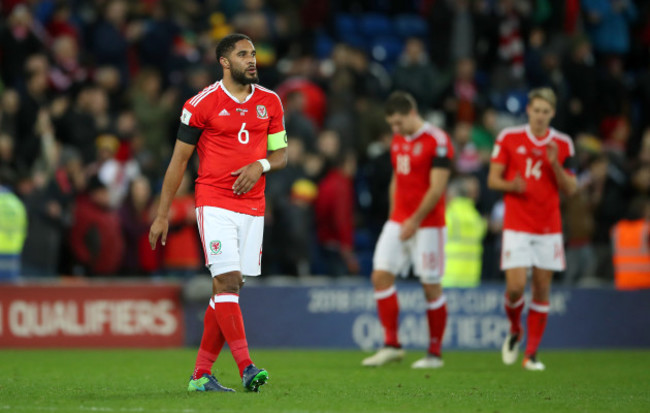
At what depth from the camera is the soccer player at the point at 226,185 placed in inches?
320

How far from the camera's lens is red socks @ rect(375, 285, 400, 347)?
11258mm

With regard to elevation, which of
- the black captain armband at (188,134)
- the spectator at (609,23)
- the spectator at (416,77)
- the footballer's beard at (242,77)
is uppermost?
the spectator at (609,23)

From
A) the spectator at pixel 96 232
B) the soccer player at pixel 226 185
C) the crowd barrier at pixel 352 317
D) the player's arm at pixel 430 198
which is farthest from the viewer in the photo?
the spectator at pixel 96 232

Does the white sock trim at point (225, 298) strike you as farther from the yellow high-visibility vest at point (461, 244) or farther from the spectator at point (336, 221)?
the spectator at point (336, 221)

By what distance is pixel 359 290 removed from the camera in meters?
14.5

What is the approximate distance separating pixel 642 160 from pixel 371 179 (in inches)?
173

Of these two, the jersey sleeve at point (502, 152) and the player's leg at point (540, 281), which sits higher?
the jersey sleeve at point (502, 152)

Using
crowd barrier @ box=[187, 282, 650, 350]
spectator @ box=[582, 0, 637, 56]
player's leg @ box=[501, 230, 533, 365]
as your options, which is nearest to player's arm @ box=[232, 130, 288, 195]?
player's leg @ box=[501, 230, 533, 365]

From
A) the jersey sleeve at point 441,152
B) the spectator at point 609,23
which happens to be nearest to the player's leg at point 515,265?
the jersey sleeve at point 441,152

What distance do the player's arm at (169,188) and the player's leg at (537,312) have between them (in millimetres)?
4310

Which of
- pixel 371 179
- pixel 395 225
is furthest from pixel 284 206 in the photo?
pixel 395 225

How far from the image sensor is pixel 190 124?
27.1 ft

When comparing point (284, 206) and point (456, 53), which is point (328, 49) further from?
point (284, 206)

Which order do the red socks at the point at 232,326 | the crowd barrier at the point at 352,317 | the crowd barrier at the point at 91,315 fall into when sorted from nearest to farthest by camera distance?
the red socks at the point at 232,326
the crowd barrier at the point at 91,315
the crowd barrier at the point at 352,317
